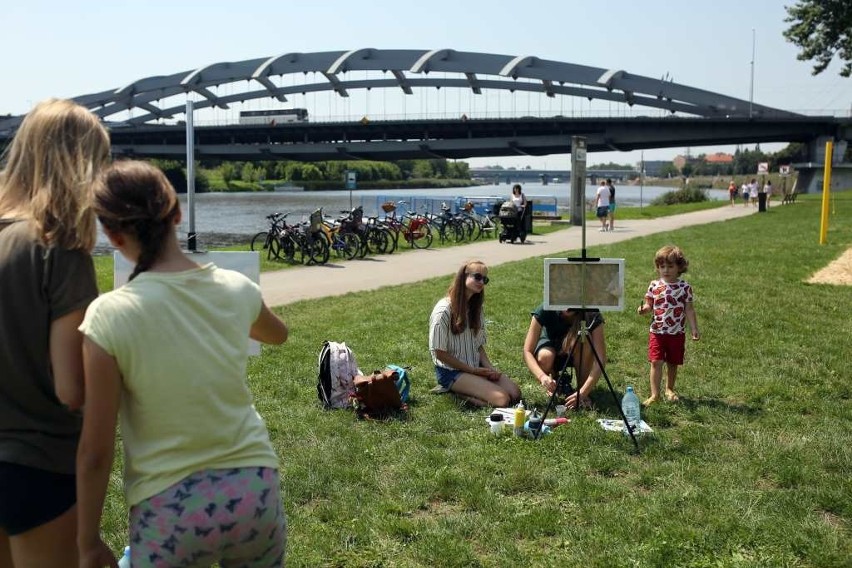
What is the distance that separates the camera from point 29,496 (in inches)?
85.0

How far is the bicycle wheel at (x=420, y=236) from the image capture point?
21.6 m

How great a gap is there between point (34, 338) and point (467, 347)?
15.3 feet

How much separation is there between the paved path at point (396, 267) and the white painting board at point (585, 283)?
672 centimetres

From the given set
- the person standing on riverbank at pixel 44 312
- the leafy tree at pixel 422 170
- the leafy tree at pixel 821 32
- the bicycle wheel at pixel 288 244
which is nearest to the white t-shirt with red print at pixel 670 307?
the person standing on riverbank at pixel 44 312

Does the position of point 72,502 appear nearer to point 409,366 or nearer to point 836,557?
point 836,557

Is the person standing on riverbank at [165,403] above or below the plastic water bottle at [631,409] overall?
above

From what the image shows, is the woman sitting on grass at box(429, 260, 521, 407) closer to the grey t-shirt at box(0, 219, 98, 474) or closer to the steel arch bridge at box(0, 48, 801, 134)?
the grey t-shirt at box(0, 219, 98, 474)

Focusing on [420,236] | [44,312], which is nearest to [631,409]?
[44,312]

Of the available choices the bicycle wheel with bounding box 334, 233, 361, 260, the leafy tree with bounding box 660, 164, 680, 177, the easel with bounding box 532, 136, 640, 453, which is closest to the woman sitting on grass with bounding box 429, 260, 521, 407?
the easel with bounding box 532, 136, 640, 453

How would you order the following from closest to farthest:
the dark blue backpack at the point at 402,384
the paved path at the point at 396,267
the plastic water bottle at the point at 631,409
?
the plastic water bottle at the point at 631,409 → the dark blue backpack at the point at 402,384 → the paved path at the point at 396,267

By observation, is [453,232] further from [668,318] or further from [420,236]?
[668,318]

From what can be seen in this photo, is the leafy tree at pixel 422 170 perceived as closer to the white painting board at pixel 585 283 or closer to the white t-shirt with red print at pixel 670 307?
the white t-shirt with red print at pixel 670 307

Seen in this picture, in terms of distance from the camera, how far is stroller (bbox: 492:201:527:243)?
2238 centimetres

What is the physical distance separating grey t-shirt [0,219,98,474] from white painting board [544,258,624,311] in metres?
3.80
